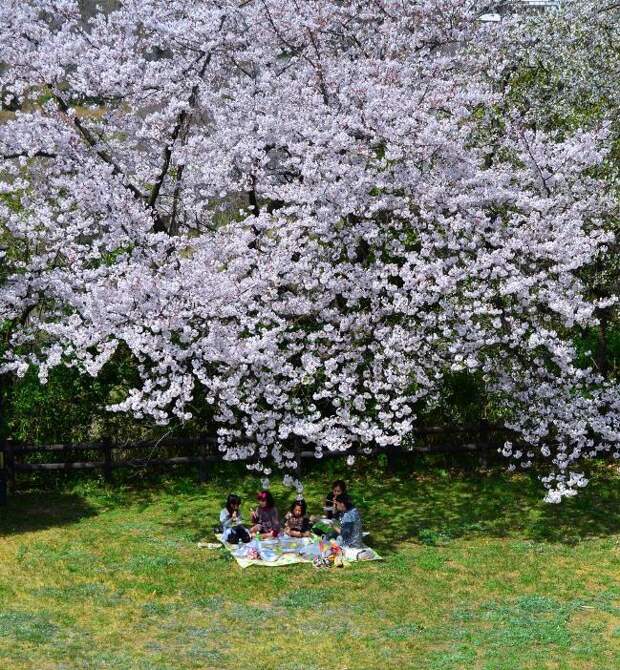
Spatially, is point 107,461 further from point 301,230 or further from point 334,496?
point 301,230

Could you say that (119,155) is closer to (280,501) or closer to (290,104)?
(290,104)

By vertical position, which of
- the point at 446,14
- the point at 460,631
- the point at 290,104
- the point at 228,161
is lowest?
the point at 460,631

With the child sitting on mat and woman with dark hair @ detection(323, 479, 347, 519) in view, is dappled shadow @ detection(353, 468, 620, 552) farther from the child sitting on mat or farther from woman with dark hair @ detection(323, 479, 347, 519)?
the child sitting on mat

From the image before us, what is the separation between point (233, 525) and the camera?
13.5 m

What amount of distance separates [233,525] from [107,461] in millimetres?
4043

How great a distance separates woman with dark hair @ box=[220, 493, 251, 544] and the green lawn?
0.28 metres

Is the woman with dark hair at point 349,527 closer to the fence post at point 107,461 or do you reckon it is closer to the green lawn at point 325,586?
the green lawn at point 325,586

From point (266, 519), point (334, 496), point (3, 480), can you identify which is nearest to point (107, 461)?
point (3, 480)

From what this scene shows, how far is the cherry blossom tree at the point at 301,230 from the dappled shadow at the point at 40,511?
2.33 m

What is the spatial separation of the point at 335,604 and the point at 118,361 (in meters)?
7.40

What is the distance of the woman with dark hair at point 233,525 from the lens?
13297mm

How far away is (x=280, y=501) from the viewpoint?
618 inches

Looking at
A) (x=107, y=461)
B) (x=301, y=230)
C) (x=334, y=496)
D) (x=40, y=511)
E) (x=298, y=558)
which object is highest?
(x=301, y=230)

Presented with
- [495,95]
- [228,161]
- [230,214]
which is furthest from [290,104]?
[230,214]
